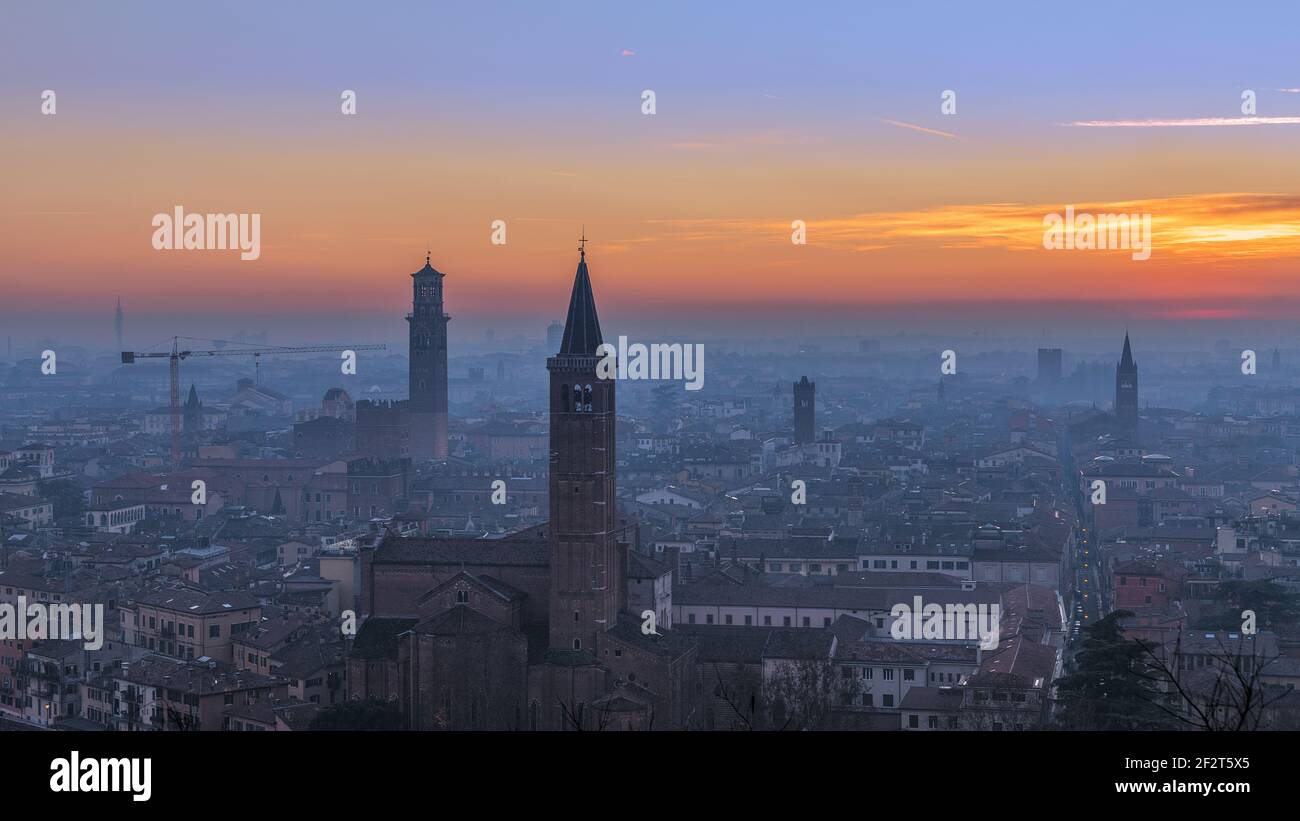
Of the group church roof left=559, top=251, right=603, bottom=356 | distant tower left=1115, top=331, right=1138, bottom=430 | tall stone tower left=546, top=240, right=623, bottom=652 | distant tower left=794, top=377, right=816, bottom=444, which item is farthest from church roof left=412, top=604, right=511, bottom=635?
distant tower left=1115, top=331, right=1138, bottom=430

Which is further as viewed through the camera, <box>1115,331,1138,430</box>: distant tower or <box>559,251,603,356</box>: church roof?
<box>1115,331,1138,430</box>: distant tower

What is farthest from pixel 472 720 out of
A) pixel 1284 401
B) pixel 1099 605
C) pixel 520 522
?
pixel 1284 401

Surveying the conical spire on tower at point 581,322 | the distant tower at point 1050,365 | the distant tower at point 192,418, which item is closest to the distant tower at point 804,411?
the distant tower at point 192,418

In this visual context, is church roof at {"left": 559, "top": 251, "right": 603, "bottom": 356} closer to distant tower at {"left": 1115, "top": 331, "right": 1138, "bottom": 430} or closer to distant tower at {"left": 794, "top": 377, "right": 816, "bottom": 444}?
distant tower at {"left": 794, "top": 377, "right": 816, "bottom": 444}

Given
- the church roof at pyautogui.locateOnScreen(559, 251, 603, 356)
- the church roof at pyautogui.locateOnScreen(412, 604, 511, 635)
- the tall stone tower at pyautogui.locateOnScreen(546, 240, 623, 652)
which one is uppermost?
the church roof at pyautogui.locateOnScreen(559, 251, 603, 356)
